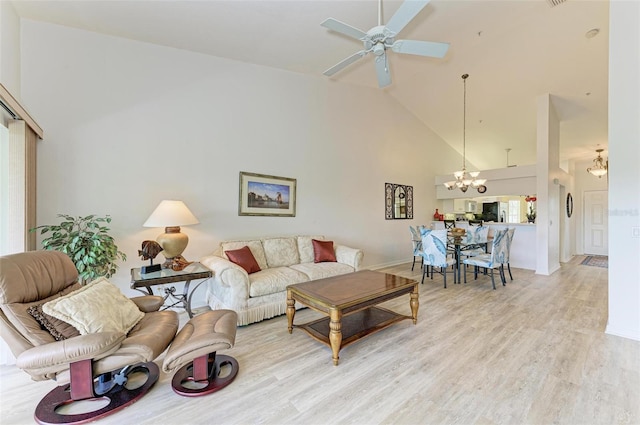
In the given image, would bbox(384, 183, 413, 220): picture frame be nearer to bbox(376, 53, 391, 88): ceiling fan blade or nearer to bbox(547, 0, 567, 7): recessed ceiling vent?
bbox(376, 53, 391, 88): ceiling fan blade

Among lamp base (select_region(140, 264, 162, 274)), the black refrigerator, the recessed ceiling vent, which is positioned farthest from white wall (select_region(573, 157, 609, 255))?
lamp base (select_region(140, 264, 162, 274))

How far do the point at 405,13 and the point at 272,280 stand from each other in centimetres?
297

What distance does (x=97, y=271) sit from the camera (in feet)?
8.55

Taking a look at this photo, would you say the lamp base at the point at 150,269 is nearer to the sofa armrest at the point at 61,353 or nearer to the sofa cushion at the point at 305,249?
the sofa armrest at the point at 61,353

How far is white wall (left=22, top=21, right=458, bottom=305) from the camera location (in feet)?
9.48

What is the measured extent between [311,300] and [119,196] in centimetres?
258

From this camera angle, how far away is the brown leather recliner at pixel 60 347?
1511mm

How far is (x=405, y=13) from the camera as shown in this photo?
7.23ft

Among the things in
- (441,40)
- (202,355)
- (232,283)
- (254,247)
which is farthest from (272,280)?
(441,40)

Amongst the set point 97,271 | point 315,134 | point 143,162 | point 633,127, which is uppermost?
point 315,134

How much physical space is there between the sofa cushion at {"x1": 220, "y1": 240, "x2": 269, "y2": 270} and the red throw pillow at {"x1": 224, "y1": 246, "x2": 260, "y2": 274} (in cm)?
15

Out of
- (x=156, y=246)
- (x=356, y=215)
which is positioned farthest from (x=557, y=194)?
(x=156, y=246)

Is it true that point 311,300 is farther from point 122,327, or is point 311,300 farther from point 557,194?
point 557,194

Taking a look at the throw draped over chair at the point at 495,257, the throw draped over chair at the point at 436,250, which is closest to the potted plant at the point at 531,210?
the throw draped over chair at the point at 495,257
